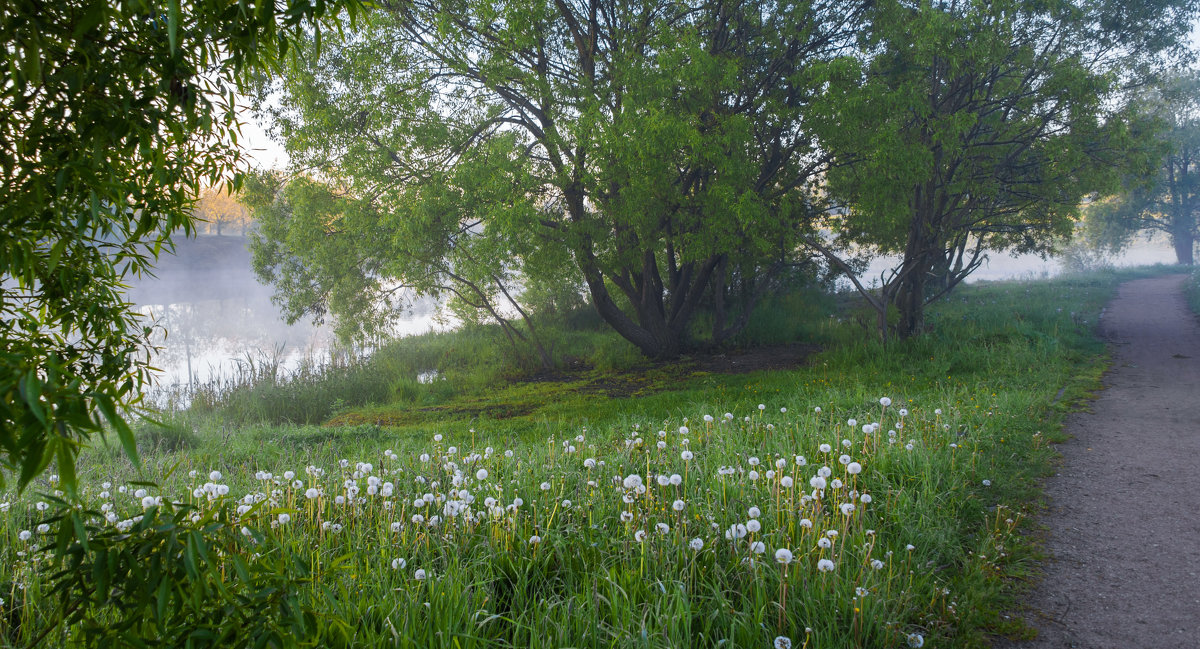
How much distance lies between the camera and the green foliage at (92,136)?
148 centimetres

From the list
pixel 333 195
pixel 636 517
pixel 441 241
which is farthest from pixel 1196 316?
pixel 333 195

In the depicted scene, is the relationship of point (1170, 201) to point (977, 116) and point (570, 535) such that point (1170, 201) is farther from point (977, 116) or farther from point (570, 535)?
point (570, 535)

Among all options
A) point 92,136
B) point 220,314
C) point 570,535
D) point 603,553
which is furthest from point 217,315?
point 92,136

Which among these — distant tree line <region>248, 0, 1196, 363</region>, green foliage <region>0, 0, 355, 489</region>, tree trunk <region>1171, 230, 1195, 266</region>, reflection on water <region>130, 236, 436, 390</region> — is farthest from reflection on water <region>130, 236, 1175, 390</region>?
green foliage <region>0, 0, 355, 489</region>

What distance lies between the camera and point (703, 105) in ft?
35.1

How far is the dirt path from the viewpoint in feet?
10.4

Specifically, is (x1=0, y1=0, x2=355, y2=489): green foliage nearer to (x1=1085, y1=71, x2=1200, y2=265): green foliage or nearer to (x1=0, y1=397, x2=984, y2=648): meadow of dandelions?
(x1=0, y1=397, x2=984, y2=648): meadow of dandelions

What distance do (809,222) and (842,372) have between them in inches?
181

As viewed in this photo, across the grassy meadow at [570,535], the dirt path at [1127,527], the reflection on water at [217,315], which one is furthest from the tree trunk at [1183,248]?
the reflection on water at [217,315]

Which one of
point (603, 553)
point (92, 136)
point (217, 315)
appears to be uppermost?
point (217, 315)

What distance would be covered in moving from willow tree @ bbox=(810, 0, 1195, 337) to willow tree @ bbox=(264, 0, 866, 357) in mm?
1115

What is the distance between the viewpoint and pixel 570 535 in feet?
12.2

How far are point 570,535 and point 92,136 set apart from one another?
9.39 feet

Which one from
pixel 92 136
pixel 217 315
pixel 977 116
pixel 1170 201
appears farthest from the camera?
pixel 1170 201
